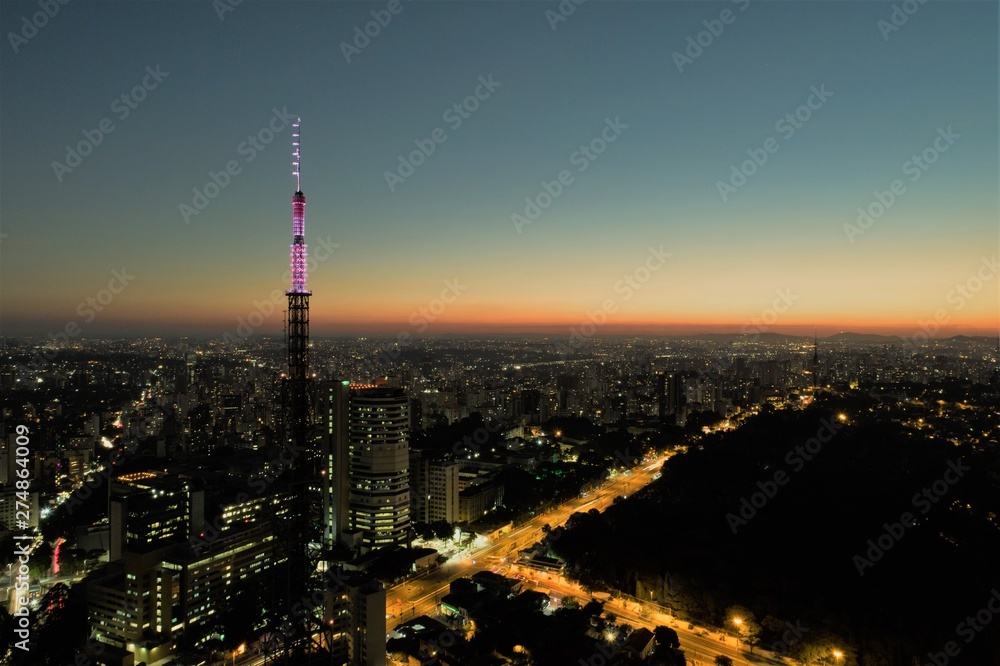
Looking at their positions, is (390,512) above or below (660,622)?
above

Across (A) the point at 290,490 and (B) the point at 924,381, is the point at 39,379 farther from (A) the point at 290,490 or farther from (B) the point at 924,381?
(B) the point at 924,381

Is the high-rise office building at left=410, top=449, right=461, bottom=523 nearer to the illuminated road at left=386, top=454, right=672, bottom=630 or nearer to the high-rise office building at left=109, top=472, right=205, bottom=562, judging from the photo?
the illuminated road at left=386, top=454, right=672, bottom=630

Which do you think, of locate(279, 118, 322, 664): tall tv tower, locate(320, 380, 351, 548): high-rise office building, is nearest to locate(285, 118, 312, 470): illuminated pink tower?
locate(279, 118, 322, 664): tall tv tower

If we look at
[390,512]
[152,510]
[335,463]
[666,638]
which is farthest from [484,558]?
[152,510]

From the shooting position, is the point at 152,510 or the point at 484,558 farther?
the point at 484,558

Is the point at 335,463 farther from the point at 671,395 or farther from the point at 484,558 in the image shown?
the point at 671,395

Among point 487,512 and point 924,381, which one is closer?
point 487,512

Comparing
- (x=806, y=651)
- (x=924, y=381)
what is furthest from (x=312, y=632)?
(x=924, y=381)
